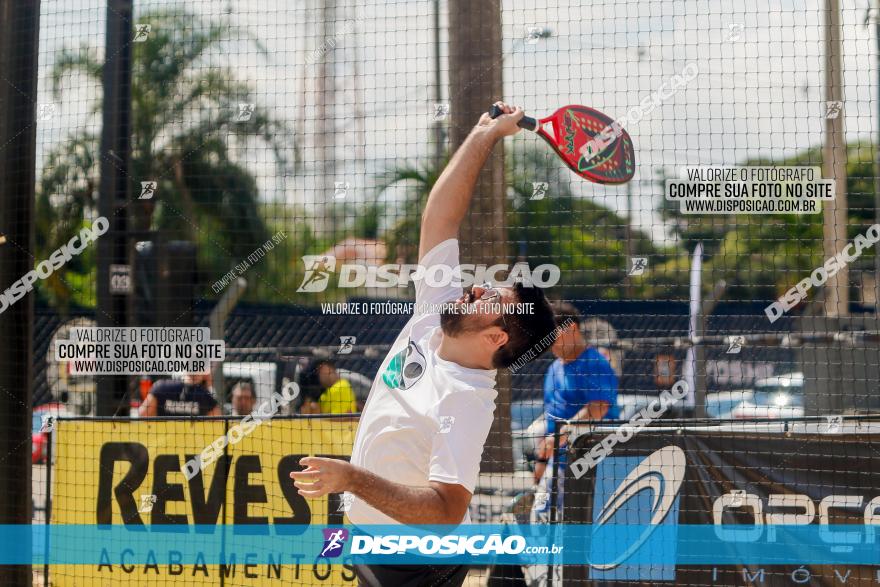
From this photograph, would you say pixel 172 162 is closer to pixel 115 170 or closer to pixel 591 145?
pixel 115 170

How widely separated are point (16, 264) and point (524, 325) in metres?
3.72

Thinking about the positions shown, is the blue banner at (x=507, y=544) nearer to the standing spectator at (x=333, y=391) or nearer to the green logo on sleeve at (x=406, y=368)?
the green logo on sleeve at (x=406, y=368)

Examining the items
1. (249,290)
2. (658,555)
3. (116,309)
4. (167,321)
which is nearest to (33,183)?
(116,309)

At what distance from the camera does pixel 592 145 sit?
5043 mm

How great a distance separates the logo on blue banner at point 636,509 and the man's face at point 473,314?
1900 mm

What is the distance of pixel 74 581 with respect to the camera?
5836 millimetres

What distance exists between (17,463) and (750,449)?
14.6ft

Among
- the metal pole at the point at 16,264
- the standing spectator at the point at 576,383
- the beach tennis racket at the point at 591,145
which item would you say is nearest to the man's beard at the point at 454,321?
the beach tennis racket at the point at 591,145

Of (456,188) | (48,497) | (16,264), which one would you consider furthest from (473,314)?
(48,497)

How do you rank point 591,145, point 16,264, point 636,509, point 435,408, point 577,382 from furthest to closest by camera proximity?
point 577,382
point 16,264
point 636,509
point 591,145
point 435,408

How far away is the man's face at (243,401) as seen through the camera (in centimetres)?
848

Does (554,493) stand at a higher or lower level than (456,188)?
lower

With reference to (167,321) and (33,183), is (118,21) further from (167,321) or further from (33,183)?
(167,321)

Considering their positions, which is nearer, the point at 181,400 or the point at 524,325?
the point at 524,325
